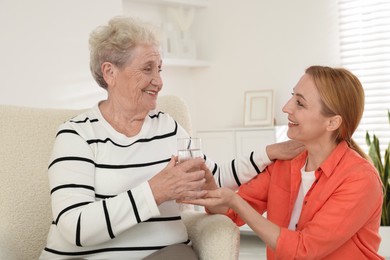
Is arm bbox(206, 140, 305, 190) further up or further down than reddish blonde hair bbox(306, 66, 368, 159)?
further down

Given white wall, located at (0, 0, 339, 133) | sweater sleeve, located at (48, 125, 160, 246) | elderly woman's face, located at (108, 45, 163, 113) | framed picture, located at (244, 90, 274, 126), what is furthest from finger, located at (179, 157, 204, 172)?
framed picture, located at (244, 90, 274, 126)

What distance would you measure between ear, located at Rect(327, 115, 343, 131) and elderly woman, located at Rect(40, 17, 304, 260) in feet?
0.72

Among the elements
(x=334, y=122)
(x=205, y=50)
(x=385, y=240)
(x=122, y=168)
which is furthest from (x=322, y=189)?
(x=205, y=50)

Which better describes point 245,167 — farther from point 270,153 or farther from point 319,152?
point 319,152

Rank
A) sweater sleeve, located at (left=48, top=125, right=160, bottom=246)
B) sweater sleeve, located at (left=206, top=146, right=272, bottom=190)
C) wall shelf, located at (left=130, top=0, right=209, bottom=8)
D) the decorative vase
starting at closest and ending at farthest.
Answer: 1. sweater sleeve, located at (left=48, top=125, right=160, bottom=246)
2. sweater sleeve, located at (left=206, top=146, right=272, bottom=190)
3. the decorative vase
4. wall shelf, located at (left=130, top=0, right=209, bottom=8)

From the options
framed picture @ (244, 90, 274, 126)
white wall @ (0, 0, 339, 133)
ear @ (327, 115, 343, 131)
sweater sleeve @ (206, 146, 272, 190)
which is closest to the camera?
ear @ (327, 115, 343, 131)

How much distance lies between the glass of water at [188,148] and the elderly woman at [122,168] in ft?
0.07

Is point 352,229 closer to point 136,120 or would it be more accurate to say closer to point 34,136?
point 136,120

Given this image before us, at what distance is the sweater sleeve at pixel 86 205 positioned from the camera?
5.36 feet

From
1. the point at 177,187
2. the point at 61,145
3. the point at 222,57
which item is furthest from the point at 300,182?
the point at 222,57

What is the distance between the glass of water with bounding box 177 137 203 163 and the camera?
5.44 feet

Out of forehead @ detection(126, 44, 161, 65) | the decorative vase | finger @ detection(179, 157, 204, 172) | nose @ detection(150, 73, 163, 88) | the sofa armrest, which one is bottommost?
the decorative vase

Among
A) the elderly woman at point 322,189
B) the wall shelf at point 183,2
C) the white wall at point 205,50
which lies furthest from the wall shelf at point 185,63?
the elderly woman at point 322,189

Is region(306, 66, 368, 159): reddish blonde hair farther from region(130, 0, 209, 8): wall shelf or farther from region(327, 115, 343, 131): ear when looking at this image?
region(130, 0, 209, 8): wall shelf
